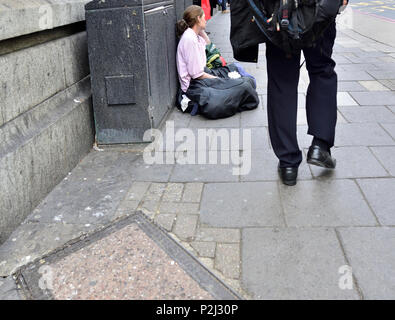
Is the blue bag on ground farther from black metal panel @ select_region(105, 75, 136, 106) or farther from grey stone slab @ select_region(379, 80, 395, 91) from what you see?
grey stone slab @ select_region(379, 80, 395, 91)

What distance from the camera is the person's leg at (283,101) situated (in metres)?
2.97

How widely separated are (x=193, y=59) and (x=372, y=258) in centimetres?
344

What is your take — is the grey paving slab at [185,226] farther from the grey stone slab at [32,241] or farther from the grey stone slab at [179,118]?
the grey stone slab at [179,118]

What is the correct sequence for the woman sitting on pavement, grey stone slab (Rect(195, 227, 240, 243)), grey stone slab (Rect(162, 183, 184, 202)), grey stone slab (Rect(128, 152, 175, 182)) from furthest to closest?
the woman sitting on pavement → grey stone slab (Rect(128, 152, 175, 182)) → grey stone slab (Rect(162, 183, 184, 202)) → grey stone slab (Rect(195, 227, 240, 243))

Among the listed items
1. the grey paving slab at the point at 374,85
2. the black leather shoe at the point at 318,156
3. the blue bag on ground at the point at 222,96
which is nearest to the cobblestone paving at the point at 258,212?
the black leather shoe at the point at 318,156

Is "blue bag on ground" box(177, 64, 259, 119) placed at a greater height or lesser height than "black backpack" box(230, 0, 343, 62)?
lesser

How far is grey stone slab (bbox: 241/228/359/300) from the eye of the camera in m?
2.09

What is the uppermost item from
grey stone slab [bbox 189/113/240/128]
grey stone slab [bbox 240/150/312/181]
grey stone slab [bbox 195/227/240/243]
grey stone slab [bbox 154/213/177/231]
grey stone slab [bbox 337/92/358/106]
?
grey stone slab [bbox 337/92/358/106]

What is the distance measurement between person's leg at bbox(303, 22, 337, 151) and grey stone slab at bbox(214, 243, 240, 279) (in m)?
1.21

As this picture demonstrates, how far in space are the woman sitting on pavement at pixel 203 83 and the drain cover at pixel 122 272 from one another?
239cm

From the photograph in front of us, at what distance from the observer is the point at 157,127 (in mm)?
4344

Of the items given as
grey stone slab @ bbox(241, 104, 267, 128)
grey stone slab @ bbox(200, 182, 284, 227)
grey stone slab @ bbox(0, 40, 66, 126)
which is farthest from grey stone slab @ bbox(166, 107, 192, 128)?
grey stone slab @ bbox(200, 182, 284, 227)

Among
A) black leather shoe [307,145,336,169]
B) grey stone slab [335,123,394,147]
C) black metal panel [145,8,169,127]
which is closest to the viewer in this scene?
black leather shoe [307,145,336,169]
